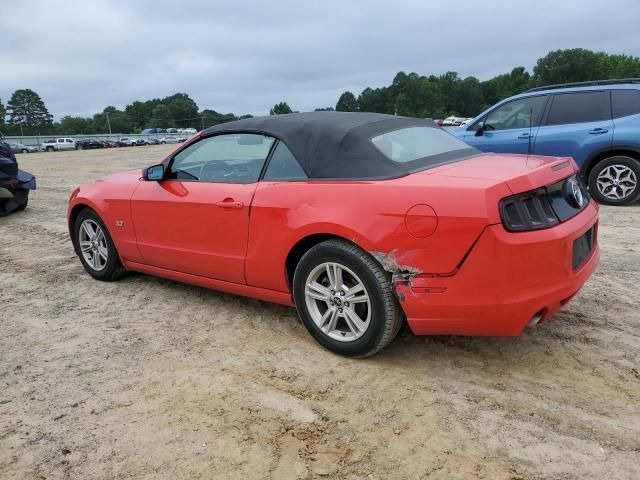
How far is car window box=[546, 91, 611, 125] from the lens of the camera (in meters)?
7.66

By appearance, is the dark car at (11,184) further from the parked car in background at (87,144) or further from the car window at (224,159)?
the parked car in background at (87,144)

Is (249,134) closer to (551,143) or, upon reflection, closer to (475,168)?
(475,168)

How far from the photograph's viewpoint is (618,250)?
5.31 metres

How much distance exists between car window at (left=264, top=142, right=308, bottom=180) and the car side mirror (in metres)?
1.11

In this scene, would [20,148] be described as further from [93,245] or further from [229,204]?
[229,204]

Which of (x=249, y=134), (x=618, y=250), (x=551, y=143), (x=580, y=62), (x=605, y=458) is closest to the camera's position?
(x=605, y=458)

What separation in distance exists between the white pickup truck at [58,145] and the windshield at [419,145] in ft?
182

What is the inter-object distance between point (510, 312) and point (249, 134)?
7.07 feet

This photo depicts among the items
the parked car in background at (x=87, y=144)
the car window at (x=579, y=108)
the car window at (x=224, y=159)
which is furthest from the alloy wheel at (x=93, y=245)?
the parked car in background at (x=87, y=144)

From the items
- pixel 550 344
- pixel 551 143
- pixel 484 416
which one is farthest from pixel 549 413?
pixel 551 143

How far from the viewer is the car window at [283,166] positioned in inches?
133

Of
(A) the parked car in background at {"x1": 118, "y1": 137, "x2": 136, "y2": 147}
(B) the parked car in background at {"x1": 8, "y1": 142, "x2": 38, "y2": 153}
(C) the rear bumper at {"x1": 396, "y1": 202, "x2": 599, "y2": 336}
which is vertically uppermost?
(A) the parked car in background at {"x1": 118, "y1": 137, "x2": 136, "y2": 147}

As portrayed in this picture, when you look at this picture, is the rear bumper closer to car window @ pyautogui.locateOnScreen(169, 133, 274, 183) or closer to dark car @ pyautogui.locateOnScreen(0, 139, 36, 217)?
car window @ pyautogui.locateOnScreen(169, 133, 274, 183)

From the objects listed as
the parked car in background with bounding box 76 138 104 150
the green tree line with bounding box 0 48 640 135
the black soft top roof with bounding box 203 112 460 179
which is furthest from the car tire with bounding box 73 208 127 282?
the green tree line with bounding box 0 48 640 135
